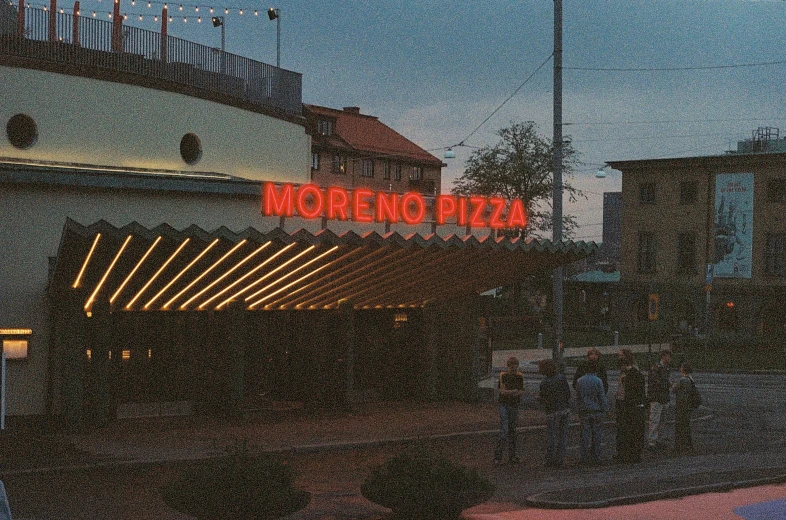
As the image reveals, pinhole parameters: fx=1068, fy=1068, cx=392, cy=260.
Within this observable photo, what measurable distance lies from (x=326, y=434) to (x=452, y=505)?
12.2 meters

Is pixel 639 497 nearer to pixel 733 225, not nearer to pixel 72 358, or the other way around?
pixel 72 358

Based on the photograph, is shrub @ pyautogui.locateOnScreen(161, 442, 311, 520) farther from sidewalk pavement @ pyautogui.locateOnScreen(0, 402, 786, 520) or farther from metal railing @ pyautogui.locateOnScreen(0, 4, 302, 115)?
metal railing @ pyautogui.locateOnScreen(0, 4, 302, 115)

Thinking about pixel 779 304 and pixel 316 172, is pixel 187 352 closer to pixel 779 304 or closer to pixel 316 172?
pixel 779 304

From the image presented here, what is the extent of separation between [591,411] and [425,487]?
837 cm

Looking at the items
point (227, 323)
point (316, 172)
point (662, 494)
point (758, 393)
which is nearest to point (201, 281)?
point (227, 323)

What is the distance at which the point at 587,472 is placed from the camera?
56.8ft

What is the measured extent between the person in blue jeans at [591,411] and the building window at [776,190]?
5514cm

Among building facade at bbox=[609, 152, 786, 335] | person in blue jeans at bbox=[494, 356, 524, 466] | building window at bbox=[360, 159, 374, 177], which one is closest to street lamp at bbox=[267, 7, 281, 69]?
person in blue jeans at bbox=[494, 356, 524, 466]

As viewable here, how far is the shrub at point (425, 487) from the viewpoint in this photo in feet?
34.2

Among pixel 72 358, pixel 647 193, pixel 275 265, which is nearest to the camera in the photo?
pixel 72 358

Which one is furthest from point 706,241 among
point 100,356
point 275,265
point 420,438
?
point 420,438

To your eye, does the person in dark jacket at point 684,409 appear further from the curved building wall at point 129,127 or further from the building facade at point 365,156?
the building facade at point 365,156

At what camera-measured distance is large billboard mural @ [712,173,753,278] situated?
69875 mm

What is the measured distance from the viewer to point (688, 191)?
73000mm
